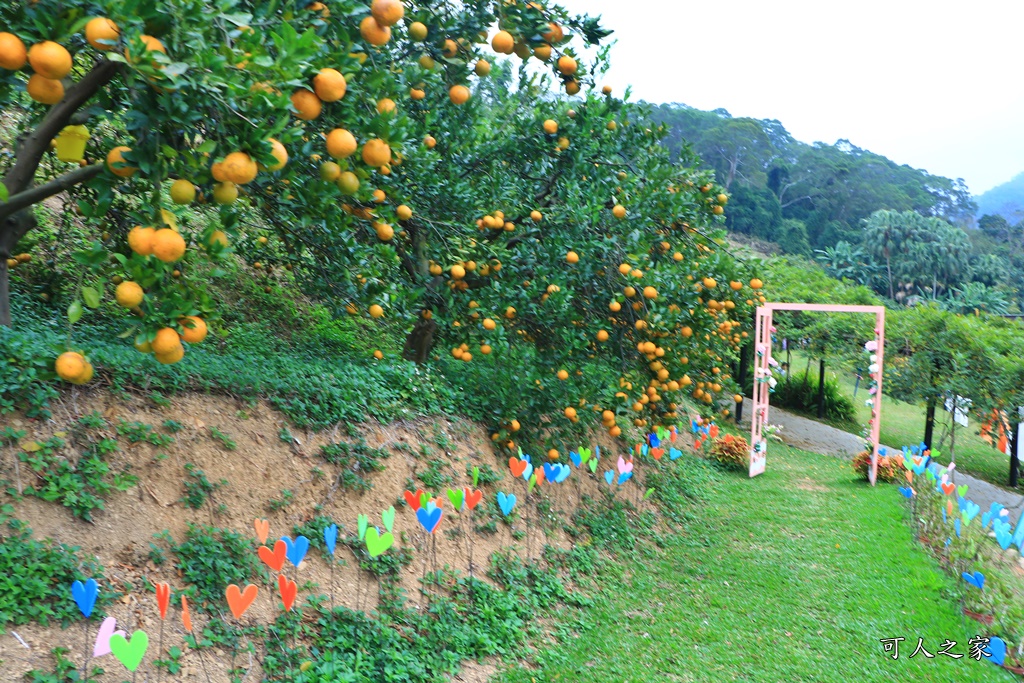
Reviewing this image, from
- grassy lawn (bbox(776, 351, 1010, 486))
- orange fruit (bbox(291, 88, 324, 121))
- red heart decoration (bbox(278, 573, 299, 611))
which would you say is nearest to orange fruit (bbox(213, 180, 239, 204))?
orange fruit (bbox(291, 88, 324, 121))

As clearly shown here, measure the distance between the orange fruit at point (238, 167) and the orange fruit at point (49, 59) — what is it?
22.0 inches

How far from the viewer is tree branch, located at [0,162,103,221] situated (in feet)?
9.25

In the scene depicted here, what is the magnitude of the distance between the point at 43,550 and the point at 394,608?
65.8 inches

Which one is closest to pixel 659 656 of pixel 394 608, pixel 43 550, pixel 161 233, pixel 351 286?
pixel 394 608

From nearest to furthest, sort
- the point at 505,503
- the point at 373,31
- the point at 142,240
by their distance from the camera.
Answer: the point at 142,240, the point at 373,31, the point at 505,503

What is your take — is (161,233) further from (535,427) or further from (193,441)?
(535,427)

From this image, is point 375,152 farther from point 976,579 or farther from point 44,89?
point 976,579

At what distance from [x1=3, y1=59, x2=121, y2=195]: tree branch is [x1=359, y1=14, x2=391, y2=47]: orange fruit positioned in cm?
86

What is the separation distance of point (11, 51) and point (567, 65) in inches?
99.0

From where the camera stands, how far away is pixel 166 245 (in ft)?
7.23

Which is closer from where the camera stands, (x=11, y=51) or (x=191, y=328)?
(x=11, y=51)

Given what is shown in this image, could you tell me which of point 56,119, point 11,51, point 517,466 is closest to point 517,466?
point 517,466

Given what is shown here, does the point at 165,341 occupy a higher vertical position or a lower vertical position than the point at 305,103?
lower

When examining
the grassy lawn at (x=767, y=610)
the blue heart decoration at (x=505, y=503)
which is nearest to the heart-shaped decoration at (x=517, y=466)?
the blue heart decoration at (x=505, y=503)
